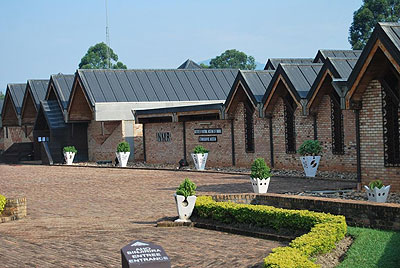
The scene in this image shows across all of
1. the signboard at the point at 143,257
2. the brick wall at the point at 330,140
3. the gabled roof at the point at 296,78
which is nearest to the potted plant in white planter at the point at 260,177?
the brick wall at the point at 330,140

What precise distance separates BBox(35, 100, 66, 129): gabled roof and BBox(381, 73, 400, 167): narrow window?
29.8 m

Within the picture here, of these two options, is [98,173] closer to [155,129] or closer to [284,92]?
[155,129]

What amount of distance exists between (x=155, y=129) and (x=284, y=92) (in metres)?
11.6

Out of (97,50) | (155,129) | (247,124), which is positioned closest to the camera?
(247,124)

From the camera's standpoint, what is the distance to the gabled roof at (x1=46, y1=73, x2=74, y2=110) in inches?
1718

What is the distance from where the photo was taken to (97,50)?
120m

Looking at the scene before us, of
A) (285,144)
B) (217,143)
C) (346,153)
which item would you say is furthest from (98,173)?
(346,153)

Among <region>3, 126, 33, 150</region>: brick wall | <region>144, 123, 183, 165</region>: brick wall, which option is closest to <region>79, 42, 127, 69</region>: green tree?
<region>3, 126, 33, 150</region>: brick wall

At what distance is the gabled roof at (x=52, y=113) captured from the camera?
43.6m

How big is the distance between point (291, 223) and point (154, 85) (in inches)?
1227

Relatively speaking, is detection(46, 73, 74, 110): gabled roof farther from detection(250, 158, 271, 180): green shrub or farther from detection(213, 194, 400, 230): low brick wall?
detection(213, 194, 400, 230): low brick wall

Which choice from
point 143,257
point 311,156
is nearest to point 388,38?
point 311,156

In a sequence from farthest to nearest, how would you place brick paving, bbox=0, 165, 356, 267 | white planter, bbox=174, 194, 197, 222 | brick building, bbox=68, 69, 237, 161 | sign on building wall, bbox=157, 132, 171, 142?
1. brick building, bbox=68, 69, 237, 161
2. sign on building wall, bbox=157, 132, 171, 142
3. white planter, bbox=174, 194, 197, 222
4. brick paving, bbox=0, 165, 356, 267

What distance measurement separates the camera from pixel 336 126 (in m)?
24.0
